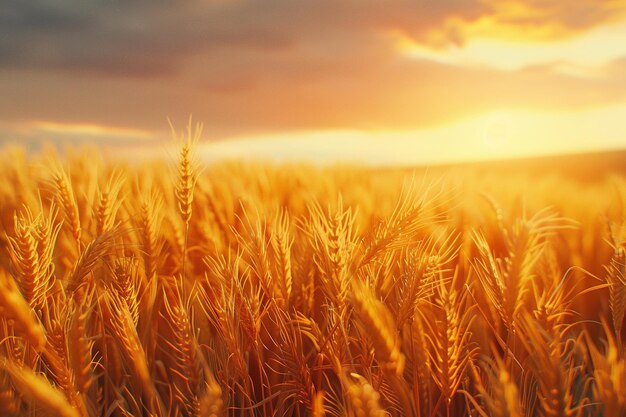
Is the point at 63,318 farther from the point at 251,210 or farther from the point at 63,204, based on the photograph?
the point at 251,210

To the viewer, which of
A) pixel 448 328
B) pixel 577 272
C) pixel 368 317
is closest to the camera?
pixel 368 317

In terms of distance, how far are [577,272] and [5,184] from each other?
2.15m

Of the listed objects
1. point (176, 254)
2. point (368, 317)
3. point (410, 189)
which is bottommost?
point (176, 254)

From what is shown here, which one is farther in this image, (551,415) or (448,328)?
(448,328)

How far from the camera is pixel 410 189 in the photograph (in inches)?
39.6

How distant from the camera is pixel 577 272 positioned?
1.69 m

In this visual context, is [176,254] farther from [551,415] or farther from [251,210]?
[551,415]

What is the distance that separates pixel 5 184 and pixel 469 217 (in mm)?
1855

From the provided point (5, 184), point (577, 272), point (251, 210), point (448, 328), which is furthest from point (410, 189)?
point (5, 184)

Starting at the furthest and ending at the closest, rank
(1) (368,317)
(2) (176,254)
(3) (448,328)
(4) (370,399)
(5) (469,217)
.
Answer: (5) (469,217)
(2) (176,254)
(3) (448,328)
(1) (368,317)
(4) (370,399)

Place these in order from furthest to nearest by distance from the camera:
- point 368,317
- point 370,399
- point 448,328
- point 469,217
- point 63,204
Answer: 1. point 469,217
2. point 63,204
3. point 448,328
4. point 368,317
5. point 370,399

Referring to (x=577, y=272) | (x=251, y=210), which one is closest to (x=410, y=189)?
(x=251, y=210)

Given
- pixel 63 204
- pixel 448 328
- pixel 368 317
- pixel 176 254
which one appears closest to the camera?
pixel 368 317

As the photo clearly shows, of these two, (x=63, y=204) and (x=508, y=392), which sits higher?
(x=63, y=204)
